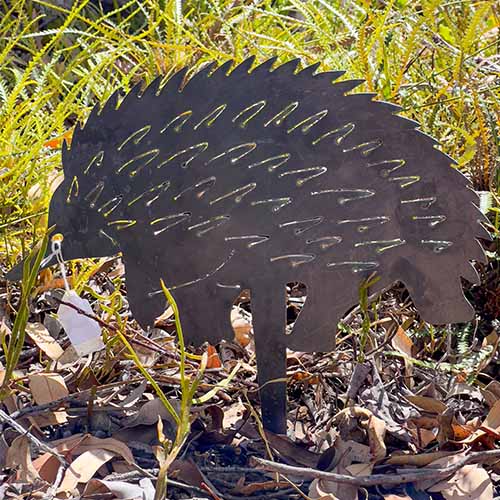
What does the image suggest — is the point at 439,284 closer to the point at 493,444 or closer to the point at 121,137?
the point at 493,444

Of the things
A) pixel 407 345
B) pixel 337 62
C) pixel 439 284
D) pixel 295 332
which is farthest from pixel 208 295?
pixel 337 62

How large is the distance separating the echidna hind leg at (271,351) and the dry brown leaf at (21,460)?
396 mm

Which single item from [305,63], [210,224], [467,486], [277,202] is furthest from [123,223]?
[305,63]

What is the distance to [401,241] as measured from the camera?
1.48m

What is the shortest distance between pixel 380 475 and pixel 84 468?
0.49m

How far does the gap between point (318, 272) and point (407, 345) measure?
0.43 meters

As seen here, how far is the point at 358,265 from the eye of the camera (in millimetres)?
1472

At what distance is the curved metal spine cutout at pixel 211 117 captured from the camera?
1.41 metres

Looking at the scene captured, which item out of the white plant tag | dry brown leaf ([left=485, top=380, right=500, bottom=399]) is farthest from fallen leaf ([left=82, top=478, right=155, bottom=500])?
dry brown leaf ([left=485, top=380, right=500, bottom=399])

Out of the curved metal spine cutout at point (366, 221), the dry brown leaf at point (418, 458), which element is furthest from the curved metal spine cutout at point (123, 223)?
the dry brown leaf at point (418, 458)

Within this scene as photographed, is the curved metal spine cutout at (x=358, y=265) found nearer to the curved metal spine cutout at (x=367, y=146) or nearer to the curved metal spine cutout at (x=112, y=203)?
the curved metal spine cutout at (x=367, y=146)

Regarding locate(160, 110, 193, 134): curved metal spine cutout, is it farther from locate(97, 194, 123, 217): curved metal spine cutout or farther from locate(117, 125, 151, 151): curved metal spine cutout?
locate(97, 194, 123, 217): curved metal spine cutout

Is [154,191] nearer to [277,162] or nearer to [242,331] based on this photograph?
[277,162]

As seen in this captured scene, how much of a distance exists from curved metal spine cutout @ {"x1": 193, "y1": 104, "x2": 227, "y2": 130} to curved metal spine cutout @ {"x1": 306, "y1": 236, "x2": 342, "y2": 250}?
0.24 metres
